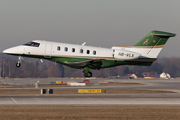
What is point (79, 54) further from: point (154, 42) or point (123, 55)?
point (154, 42)

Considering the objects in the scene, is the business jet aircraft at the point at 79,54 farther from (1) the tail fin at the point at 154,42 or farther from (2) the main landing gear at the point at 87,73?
(1) the tail fin at the point at 154,42

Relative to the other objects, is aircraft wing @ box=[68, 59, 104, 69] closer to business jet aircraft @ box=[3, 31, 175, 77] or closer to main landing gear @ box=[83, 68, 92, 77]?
business jet aircraft @ box=[3, 31, 175, 77]

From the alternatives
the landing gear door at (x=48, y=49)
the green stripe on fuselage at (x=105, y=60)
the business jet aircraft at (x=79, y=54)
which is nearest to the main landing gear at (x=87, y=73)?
the business jet aircraft at (x=79, y=54)

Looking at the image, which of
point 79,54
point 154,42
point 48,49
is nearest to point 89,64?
point 79,54

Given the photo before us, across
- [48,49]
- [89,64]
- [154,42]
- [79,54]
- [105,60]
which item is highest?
[154,42]

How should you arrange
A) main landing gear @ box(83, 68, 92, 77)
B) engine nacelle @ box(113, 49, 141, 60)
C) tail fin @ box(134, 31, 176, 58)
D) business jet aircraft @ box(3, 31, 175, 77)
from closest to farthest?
1. main landing gear @ box(83, 68, 92, 77)
2. business jet aircraft @ box(3, 31, 175, 77)
3. engine nacelle @ box(113, 49, 141, 60)
4. tail fin @ box(134, 31, 176, 58)

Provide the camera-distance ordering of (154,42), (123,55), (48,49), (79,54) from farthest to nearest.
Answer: (154,42)
(123,55)
(48,49)
(79,54)

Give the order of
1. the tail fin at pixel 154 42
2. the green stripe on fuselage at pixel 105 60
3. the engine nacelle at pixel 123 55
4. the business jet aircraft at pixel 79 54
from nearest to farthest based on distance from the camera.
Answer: the business jet aircraft at pixel 79 54 < the green stripe on fuselage at pixel 105 60 < the engine nacelle at pixel 123 55 < the tail fin at pixel 154 42

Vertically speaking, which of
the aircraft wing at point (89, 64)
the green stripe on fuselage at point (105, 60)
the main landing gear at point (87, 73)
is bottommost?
the main landing gear at point (87, 73)

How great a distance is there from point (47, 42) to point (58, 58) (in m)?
2.43

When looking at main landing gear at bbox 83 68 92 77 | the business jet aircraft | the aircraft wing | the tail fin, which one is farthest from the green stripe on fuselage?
main landing gear at bbox 83 68 92 77

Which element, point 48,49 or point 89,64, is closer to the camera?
point 48,49
